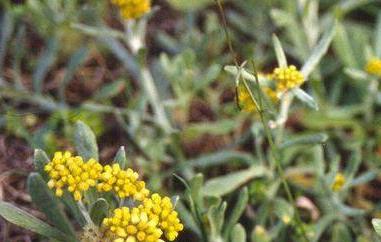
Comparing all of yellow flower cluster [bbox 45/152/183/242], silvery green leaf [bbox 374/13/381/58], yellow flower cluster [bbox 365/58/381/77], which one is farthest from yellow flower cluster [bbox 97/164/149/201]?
silvery green leaf [bbox 374/13/381/58]

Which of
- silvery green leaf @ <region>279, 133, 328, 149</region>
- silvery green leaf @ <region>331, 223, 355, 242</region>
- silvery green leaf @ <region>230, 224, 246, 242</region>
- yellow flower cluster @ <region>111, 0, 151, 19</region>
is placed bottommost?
silvery green leaf @ <region>331, 223, 355, 242</region>

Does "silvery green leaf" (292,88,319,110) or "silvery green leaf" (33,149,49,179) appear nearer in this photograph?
"silvery green leaf" (33,149,49,179)

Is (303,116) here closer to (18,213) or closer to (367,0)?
(367,0)

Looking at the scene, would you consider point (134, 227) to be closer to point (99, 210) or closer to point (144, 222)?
point (144, 222)

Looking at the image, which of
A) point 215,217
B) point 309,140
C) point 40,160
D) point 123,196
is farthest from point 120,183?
point 309,140

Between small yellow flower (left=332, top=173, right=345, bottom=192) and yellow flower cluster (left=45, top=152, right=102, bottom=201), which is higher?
yellow flower cluster (left=45, top=152, right=102, bottom=201)

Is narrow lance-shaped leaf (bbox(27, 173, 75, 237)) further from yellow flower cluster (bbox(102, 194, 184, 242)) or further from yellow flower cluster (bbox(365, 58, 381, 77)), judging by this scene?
yellow flower cluster (bbox(365, 58, 381, 77))
